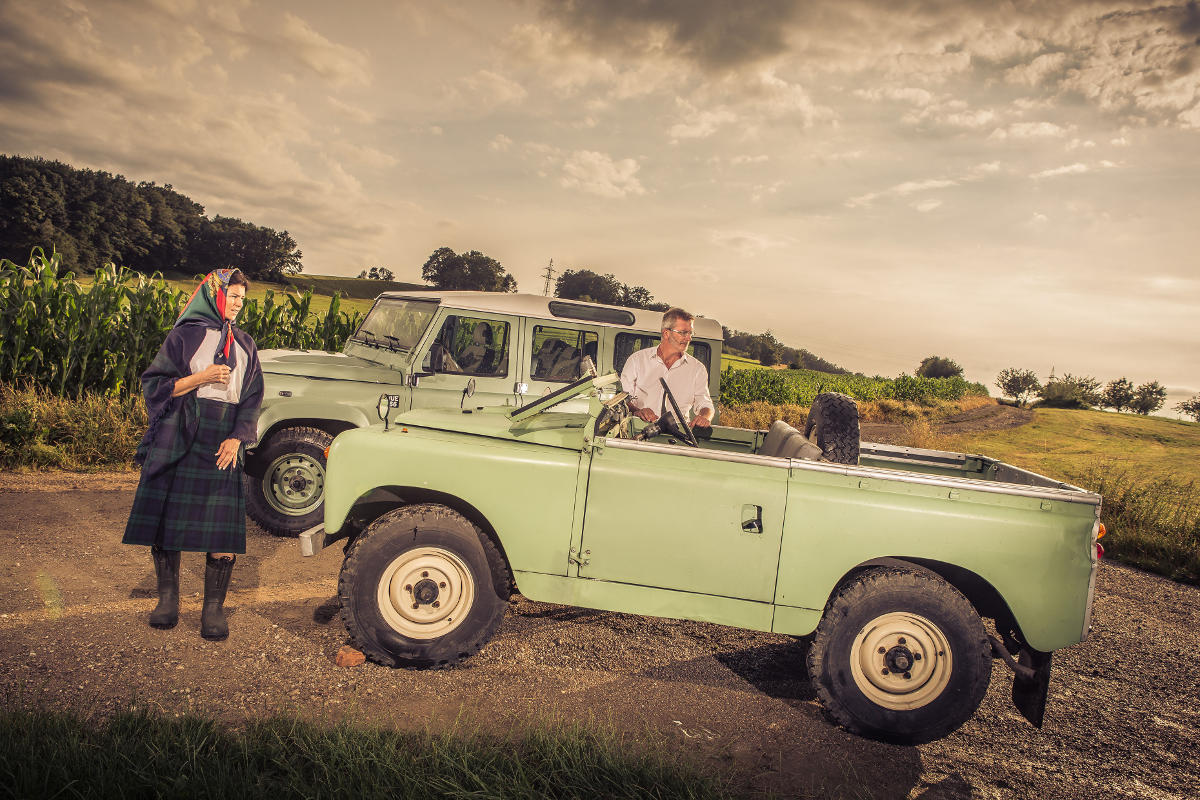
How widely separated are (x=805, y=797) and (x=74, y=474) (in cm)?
826

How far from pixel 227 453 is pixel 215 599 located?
2.95 feet

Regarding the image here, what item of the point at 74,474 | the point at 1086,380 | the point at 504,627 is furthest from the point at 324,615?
the point at 1086,380

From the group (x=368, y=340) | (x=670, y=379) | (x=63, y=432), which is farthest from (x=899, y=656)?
(x=63, y=432)

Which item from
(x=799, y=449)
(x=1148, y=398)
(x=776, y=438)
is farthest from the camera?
(x=1148, y=398)

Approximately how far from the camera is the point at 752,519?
3.28 metres

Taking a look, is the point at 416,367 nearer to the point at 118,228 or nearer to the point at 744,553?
the point at 744,553

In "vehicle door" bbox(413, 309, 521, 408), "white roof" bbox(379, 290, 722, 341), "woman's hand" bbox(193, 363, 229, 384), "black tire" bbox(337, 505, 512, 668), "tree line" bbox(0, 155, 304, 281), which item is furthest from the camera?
"tree line" bbox(0, 155, 304, 281)

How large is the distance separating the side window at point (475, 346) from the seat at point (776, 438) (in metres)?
2.86

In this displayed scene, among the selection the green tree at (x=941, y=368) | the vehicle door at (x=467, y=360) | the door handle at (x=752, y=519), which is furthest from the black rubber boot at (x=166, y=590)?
the green tree at (x=941, y=368)

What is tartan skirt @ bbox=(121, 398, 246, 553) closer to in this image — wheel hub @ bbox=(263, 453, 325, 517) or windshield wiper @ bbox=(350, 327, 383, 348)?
wheel hub @ bbox=(263, 453, 325, 517)

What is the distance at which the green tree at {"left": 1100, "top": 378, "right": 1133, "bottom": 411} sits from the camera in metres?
76.4

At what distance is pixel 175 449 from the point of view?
11.9 ft

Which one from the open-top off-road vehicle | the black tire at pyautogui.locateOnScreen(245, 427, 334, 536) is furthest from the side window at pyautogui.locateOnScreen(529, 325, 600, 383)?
the open-top off-road vehicle

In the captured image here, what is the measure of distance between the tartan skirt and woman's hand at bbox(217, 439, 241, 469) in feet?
0.13
